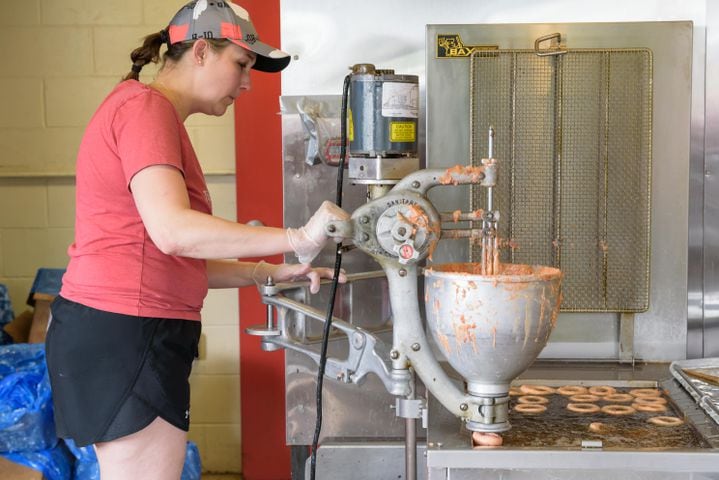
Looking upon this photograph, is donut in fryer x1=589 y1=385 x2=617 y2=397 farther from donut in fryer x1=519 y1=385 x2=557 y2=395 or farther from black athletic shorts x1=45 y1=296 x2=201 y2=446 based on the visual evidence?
black athletic shorts x1=45 y1=296 x2=201 y2=446

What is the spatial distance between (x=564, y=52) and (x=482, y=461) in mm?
1093

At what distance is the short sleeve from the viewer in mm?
1615

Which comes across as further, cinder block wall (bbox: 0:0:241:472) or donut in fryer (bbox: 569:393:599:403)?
cinder block wall (bbox: 0:0:241:472)

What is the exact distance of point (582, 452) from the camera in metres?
1.54

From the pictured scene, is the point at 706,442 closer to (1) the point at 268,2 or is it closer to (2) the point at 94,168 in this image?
(2) the point at 94,168

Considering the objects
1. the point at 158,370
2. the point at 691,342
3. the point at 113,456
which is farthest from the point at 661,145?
the point at 113,456

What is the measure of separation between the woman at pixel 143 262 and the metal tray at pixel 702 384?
794 millimetres

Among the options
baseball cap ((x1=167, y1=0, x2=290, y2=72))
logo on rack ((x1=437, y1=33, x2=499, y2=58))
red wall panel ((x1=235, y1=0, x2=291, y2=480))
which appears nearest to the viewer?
baseball cap ((x1=167, y1=0, x2=290, y2=72))

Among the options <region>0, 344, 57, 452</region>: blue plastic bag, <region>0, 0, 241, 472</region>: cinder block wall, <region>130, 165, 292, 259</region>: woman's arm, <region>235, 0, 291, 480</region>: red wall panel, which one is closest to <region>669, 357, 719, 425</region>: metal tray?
<region>130, 165, 292, 259</region>: woman's arm

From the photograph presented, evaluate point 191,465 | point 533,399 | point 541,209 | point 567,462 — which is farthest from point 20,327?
point 567,462

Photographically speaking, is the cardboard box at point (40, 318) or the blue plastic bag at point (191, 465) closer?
the blue plastic bag at point (191, 465)

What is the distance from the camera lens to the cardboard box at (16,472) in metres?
2.70

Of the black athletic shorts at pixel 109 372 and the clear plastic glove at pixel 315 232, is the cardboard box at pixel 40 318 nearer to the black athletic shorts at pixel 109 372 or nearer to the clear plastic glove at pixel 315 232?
the black athletic shorts at pixel 109 372

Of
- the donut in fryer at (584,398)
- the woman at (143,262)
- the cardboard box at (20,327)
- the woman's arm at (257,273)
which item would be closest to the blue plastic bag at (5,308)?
the cardboard box at (20,327)
